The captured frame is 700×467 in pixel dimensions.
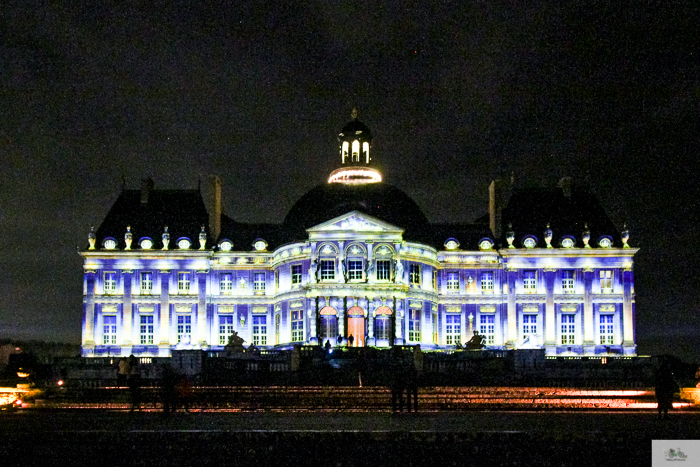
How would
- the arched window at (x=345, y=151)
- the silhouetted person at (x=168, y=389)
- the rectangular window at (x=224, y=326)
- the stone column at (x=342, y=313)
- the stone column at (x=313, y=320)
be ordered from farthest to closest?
1. the arched window at (x=345, y=151)
2. the rectangular window at (x=224, y=326)
3. the stone column at (x=342, y=313)
4. the stone column at (x=313, y=320)
5. the silhouetted person at (x=168, y=389)

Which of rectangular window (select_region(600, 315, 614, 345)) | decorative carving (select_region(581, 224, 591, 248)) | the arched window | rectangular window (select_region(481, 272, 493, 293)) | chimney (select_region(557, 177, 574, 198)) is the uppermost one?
the arched window

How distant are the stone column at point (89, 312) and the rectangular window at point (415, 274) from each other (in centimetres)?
2226

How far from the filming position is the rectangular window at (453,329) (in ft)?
232

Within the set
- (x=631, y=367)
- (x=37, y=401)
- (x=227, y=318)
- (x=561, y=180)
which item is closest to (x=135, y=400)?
(x=37, y=401)

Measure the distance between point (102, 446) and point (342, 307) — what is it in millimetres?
44386

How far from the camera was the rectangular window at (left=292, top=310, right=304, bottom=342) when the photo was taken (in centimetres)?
6581

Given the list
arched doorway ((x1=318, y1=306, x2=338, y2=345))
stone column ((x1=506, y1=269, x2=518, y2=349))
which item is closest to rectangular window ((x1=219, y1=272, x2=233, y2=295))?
arched doorway ((x1=318, y1=306, x2=338, y2=345))

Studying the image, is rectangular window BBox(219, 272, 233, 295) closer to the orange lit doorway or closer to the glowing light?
the glowing light

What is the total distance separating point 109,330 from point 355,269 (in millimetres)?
18409

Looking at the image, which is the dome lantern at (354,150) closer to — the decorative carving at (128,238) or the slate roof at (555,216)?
the slate roof at (555,216)

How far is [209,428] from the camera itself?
21312mm

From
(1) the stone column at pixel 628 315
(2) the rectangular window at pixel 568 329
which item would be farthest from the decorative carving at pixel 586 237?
(2) the rectangular window at pixel 568 329

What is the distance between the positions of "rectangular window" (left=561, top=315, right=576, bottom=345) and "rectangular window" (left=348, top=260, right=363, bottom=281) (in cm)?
1600

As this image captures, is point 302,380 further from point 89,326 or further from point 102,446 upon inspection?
point 89,326
